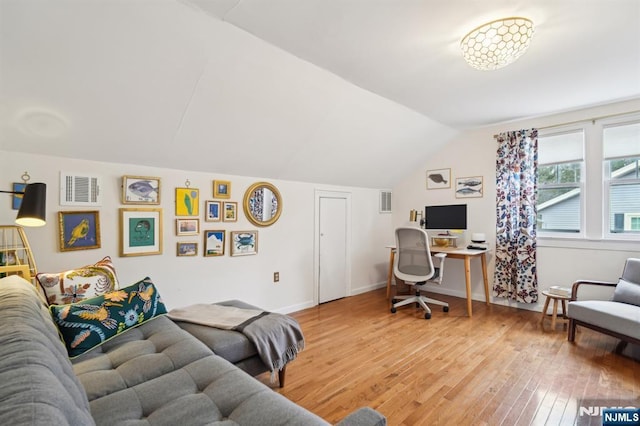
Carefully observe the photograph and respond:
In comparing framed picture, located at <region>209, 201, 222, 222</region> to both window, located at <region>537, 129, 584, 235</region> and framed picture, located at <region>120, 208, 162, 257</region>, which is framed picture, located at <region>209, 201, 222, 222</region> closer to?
framed picture, located at <region>120, 208, 162, 257</region>

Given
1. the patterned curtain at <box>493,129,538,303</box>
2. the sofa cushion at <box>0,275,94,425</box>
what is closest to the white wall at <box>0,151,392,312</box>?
the sofa cushion at <box>0,275,94,425</box>

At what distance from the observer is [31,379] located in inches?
25.9

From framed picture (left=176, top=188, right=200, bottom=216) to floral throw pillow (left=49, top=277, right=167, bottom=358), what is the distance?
3.32 ft

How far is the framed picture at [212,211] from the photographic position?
9.91 ft

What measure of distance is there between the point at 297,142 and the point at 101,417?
8.60ft

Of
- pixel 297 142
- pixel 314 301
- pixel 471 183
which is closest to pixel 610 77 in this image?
pixel 471 183

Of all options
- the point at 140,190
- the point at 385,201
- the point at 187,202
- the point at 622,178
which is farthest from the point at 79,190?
the point at 622,178

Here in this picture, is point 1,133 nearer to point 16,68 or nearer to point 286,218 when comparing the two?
point 16,68

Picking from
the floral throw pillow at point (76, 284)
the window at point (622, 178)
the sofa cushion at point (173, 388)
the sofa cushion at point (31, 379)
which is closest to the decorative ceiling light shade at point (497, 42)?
the sofa cushion at point (173, 388)

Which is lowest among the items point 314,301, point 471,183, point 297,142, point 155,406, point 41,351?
point 314,301

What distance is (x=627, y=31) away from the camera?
6.45 ft

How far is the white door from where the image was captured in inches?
160

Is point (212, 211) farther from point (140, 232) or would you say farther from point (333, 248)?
point (333, 248)

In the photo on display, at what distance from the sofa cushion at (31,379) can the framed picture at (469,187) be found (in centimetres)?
451
